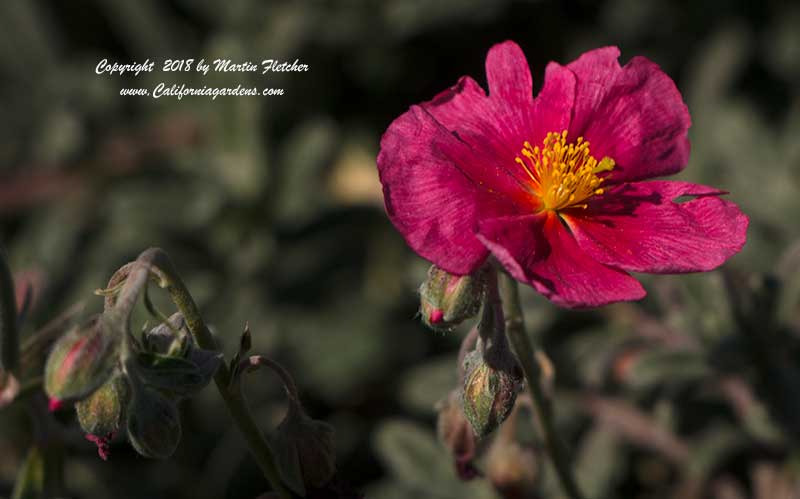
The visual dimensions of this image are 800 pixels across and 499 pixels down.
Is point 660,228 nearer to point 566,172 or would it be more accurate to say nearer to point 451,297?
point 566,172

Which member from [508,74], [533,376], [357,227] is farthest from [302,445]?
[357,227]

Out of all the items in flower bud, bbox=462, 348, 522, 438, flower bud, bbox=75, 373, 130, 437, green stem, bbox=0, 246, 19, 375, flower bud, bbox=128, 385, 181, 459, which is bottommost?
flower bud, bbox=462, 348, 522, 438

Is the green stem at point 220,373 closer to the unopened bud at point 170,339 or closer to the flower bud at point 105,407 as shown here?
the unopened bud at point 170,339

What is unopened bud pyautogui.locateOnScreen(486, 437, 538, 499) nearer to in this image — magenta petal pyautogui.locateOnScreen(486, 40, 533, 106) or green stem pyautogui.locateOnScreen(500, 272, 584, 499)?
green stem pyautogui.locateOnScreen(500, 272, 584, 499)

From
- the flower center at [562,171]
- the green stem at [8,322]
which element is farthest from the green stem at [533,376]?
the green stem at [8,322]

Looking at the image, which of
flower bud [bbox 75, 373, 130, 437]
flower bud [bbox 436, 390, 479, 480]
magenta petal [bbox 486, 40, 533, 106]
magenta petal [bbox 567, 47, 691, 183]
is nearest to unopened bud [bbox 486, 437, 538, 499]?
flower bud [bbox 436, 390, 479, 480]
